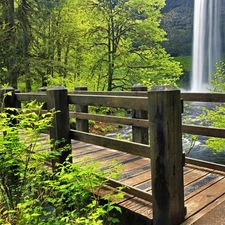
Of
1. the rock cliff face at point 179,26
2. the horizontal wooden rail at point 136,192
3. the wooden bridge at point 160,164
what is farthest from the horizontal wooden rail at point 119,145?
the rock cliff face at point 179,26

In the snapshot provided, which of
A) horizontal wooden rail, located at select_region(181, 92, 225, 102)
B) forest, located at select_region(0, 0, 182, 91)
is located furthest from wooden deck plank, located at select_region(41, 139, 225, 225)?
forest, located at select_region(0, 0, 182, 91)

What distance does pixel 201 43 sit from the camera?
81.0ft

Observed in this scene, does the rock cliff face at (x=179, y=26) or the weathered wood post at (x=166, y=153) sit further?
the rock cliff face at (x=179, y=26)

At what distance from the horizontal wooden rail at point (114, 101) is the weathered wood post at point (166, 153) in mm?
142

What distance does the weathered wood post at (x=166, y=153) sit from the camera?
5.78ft

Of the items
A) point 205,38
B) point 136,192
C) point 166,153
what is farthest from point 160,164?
point 205,38

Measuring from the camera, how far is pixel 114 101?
223 cm

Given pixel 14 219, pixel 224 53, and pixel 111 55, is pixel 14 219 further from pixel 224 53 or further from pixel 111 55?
pixel 224 53

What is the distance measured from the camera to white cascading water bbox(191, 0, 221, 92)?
2409 cm

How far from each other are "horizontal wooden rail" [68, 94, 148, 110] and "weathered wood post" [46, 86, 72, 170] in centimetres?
9

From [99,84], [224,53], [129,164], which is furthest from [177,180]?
[224,53]

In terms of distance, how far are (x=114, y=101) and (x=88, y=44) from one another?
1002 cm

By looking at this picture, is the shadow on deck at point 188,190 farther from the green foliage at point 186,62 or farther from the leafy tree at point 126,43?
the green foliage at point 186,62

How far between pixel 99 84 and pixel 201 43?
15.7 meters
